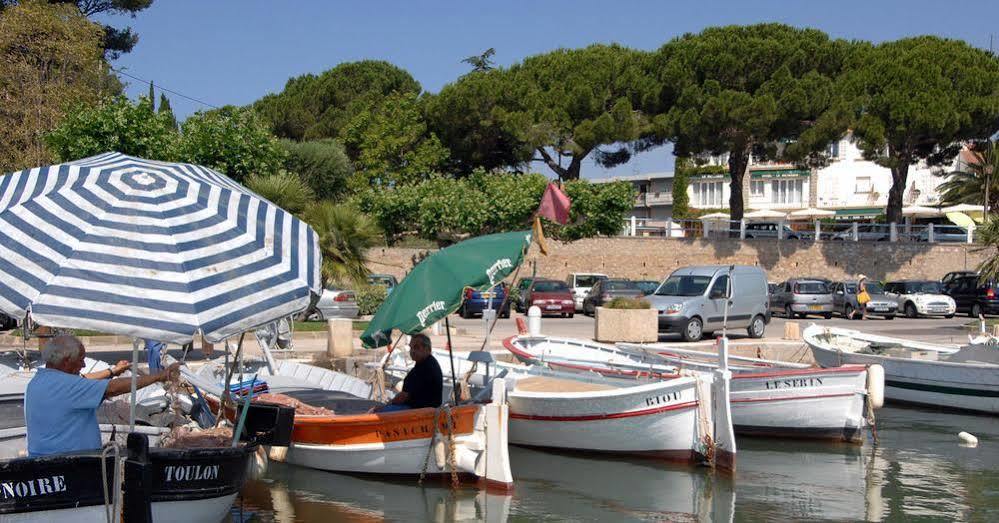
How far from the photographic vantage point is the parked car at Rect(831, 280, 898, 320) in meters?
36.0

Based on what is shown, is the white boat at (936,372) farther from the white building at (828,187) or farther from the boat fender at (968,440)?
the white building at (828,187)

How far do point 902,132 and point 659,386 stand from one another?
117 ft

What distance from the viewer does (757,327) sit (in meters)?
25.9

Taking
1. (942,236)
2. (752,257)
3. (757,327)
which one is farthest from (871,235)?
(757,327)

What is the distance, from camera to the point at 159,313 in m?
7.30

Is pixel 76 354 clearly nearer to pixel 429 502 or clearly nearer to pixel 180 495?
pixel 180 495

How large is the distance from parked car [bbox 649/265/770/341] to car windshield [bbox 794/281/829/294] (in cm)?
949

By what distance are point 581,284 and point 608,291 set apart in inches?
163

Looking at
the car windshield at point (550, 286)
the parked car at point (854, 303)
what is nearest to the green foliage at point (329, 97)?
the car windshield at point (550, 286)

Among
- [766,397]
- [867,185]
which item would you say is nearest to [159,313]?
[766,397]

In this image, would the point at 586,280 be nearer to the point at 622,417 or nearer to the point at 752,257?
the point at 752,257

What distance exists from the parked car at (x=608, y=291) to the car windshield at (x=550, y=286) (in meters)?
1.00

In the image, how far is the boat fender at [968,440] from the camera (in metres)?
15.9

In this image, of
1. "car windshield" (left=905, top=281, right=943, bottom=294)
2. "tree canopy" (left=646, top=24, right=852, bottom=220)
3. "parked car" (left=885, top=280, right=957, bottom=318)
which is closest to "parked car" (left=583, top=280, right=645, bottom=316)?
"parked car" (left=885, top=280, right=957, bottom=318)
